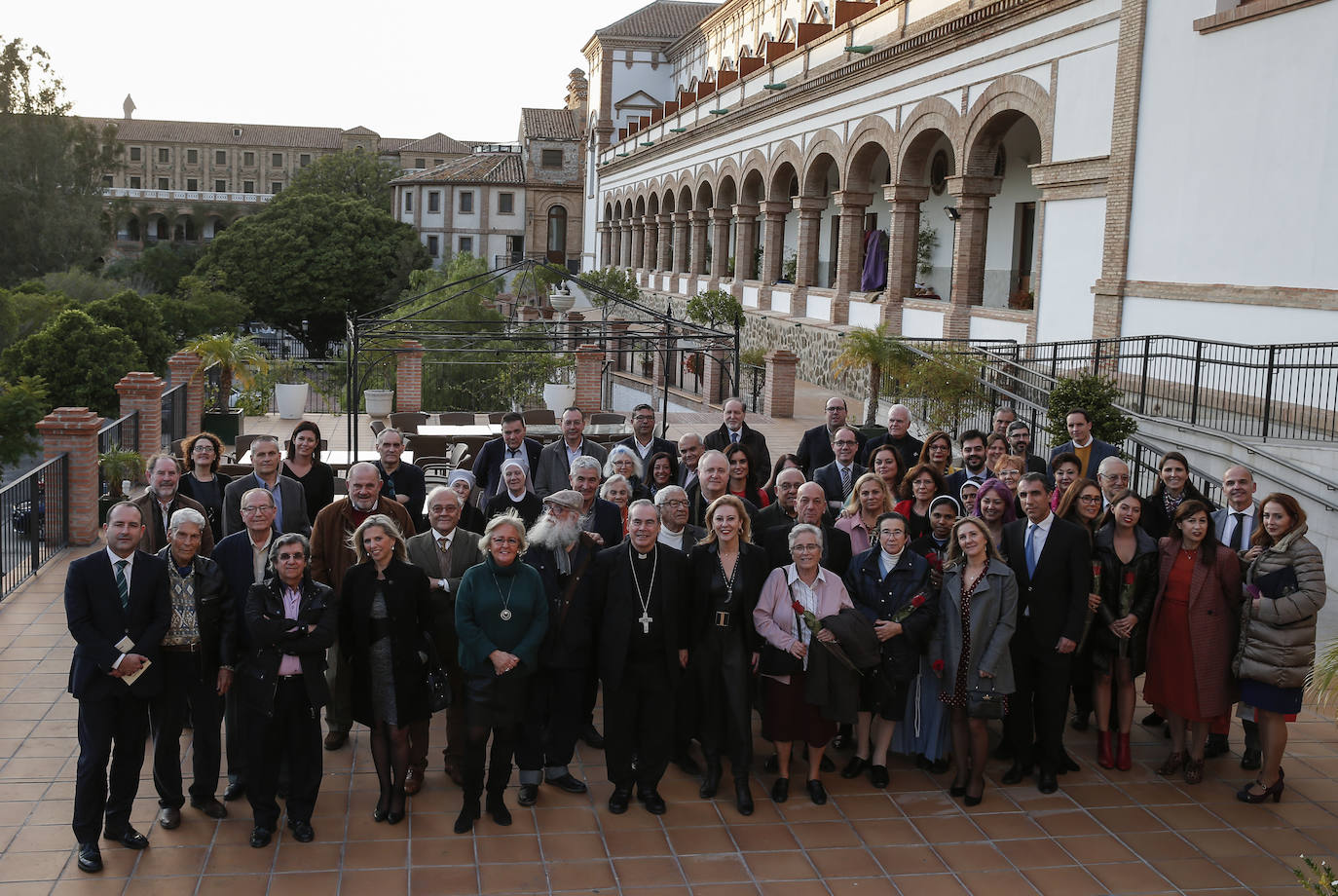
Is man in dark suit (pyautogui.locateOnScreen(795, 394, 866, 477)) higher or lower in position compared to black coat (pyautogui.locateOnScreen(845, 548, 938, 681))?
higher

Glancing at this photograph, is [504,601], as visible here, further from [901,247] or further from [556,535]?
[901,247]

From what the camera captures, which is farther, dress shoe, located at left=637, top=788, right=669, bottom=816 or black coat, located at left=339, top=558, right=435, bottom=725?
dress shoe, located at left=637, top=788, right=669, bottom=816

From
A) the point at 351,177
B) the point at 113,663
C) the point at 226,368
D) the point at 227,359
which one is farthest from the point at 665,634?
the point at 351,177

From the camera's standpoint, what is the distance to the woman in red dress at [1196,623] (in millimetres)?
6484

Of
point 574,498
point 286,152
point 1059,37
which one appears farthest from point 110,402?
point 286,152

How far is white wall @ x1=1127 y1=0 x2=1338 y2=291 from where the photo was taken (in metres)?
12.9

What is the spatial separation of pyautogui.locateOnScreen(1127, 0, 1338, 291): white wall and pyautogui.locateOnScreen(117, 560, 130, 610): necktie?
39.5 feet

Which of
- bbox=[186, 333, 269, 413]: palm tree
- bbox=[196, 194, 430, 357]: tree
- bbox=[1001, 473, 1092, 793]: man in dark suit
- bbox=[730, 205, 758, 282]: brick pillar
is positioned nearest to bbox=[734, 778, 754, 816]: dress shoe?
bbox=[1001, 473, 1092, 793]: man in dark suit

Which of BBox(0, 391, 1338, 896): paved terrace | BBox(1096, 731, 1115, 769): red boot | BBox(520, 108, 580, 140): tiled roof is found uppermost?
BBox(520, 108, 580, 140): tiled roof

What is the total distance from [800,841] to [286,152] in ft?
299

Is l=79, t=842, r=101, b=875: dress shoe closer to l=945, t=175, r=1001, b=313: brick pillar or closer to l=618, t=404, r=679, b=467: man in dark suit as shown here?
l=618, t=404, r=679, b=467: man in dark suit

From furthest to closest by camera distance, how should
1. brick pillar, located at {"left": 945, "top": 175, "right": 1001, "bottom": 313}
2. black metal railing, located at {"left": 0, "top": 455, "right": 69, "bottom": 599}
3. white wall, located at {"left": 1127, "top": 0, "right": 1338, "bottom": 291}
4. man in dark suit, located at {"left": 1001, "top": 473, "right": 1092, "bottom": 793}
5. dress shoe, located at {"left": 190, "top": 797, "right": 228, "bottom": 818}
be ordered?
brick pillar, located at {"left": 945, "top": 175, "right": 1001, "bottom": 313}, white wall, located at {"left": 1127, "top": 0, "right": 1338, "bottom": 291}, black metal railing, located at {"left": 0, "top": 455, "right": 69, "bottom": 599}, man in dark suit, located at {"left": 1001, "top": 473, "right": 1092, "bottom": 793}, dress shoe, located at {"left": 190, "top": 797, "right": 228, "bottom": 818}

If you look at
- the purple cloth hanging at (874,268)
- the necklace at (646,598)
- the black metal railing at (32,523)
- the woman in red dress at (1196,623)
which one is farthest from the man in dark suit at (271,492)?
the purple cloth hanging at (874,268)

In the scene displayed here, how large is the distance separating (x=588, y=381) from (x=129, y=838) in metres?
18.2
